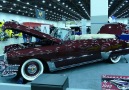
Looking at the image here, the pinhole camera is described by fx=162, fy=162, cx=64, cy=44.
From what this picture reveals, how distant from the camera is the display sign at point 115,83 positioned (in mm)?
1419

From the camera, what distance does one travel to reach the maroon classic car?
2.80 metres

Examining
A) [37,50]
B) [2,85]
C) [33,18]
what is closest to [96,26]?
[37,50]

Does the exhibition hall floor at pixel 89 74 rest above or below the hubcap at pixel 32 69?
below

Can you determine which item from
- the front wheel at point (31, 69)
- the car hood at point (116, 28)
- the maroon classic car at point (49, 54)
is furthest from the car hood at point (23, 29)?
the car hood at point (116, 28)

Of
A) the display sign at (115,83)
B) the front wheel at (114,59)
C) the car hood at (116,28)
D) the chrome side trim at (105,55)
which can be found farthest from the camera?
the car hood at (116,28)

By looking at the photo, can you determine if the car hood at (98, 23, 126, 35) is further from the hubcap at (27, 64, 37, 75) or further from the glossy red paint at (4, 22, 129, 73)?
the hubcap at (27, 64, 37, 75)

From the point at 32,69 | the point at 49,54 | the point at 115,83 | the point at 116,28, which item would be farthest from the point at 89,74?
the point at 116,28

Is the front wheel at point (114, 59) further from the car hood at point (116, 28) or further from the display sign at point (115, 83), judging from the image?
the display sign at point (115, 83)

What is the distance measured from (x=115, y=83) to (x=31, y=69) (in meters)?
1.80

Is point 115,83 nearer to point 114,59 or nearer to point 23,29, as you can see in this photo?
point 23,29

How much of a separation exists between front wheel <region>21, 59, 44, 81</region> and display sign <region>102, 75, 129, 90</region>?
1.64m

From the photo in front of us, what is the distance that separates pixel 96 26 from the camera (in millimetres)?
6484

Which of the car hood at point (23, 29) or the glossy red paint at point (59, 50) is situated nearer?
the glossy red paint at point (59, 50)

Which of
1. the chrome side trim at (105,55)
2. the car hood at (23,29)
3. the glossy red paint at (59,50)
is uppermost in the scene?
the car hood at (23,29)
